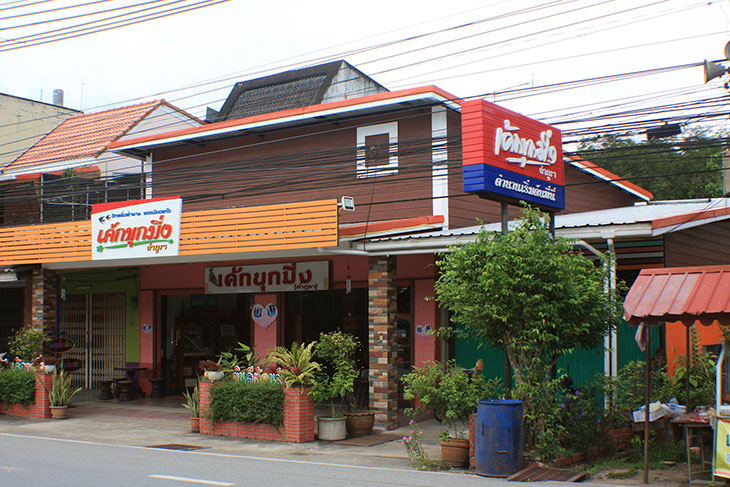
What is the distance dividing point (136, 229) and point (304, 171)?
4.56 metres

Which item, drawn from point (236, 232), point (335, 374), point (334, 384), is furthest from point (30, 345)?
point (334, 384)

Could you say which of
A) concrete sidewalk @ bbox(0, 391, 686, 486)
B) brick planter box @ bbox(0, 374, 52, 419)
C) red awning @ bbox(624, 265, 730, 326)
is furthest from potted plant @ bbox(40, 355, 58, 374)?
red awning @ bbox(624, 265, 730, 326)

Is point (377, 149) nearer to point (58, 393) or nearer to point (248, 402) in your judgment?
point (248, 402)

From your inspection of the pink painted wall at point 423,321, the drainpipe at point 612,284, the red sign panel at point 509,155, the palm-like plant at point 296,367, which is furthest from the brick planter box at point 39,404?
the drainpipe at point 612,284

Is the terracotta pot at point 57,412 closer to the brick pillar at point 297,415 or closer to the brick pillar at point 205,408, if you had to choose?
the brick pillar at point 205,408

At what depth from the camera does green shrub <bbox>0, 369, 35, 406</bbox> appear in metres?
18.4

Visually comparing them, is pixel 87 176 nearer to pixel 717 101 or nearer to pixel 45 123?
pixel 45 123

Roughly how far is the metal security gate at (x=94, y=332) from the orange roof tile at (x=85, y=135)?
508 centimetres

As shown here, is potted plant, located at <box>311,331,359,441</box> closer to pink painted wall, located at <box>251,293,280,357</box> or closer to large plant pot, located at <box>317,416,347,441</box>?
large plant pot, located at <box>317,416,347,441</box>

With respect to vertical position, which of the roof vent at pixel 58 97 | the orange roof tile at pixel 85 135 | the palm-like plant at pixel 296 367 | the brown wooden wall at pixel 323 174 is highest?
the roof vent at pixel 58 97

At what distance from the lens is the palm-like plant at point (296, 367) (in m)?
14.1

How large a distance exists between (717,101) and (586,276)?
483 cm

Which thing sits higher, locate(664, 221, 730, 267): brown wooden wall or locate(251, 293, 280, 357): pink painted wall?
locate(664, 221, 730, 267): brown wooden wall

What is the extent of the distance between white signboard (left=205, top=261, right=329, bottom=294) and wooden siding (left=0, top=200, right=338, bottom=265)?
3.27m
